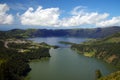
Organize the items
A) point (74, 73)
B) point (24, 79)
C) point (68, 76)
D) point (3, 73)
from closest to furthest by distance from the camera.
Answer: point (3, 73) < point (24, 79) < point (68, 76) < point (74, 73)

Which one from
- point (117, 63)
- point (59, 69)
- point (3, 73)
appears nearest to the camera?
point (3, 73)

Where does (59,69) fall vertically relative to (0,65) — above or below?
below

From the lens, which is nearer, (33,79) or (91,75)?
(33,79)

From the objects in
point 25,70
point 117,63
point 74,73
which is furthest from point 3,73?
point 117,63

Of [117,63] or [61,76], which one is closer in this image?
[61,76]

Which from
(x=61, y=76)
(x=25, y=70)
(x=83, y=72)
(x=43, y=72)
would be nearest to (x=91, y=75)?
(x=83, y=72)

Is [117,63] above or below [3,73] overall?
below

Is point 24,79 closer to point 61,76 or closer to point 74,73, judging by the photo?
point 61,76

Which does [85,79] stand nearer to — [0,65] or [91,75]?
[91,75]

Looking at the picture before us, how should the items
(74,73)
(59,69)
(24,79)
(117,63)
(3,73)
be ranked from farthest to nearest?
(117,63), (59,69), (74,73), (24,79), (3,73)
